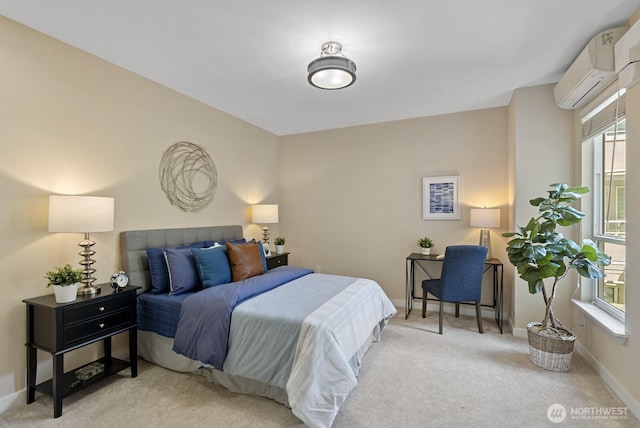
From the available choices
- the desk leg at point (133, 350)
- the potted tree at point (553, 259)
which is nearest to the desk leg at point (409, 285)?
the potted tree at point (553, 259)

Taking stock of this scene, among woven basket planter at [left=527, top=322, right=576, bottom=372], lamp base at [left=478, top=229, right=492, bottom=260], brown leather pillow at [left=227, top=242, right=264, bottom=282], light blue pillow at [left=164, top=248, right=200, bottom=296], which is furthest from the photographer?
lamp base at [left=478, top=229, right=492, bottom=260]

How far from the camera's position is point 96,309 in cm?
224

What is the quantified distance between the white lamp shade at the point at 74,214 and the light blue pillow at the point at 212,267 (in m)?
0.86

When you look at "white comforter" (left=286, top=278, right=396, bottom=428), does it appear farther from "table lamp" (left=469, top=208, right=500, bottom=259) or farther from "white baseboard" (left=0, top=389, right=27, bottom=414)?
"table lamp" (left=469, top=208, right=500, bottom=259)

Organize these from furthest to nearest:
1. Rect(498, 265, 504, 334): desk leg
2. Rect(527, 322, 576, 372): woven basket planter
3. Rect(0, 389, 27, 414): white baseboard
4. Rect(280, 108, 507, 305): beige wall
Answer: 1. Rect(280, 108, 507, 305): beige wall
2. Rect(498, 265, 504, 334): desk leg
3. Rect(527, 322, 576, 372): woven basket planter
4. Rect(0, 389, 27, 414): white baseboard

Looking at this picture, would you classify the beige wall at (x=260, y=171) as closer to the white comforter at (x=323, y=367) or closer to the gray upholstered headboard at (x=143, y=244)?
the gray upholstered headboard at (x=143, y=244)

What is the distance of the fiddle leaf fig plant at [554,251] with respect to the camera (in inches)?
95.9

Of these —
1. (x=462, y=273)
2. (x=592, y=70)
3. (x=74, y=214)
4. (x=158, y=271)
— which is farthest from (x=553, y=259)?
(x=74, y=214)

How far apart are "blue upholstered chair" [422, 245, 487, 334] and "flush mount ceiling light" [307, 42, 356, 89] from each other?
2.08 meters

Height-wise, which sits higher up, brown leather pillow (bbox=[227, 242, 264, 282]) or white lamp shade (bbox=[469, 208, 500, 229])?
white lamp shade (bbox=[469, 208, 500, 229])

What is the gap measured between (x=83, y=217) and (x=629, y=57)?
3.86m

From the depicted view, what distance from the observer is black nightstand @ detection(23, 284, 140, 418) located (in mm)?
2023

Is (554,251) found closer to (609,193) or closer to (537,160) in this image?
(609,193)

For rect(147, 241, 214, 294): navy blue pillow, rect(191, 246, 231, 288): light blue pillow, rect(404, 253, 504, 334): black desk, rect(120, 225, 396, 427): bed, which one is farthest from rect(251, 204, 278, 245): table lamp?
rect(404, 253, 504, 334): black desk
